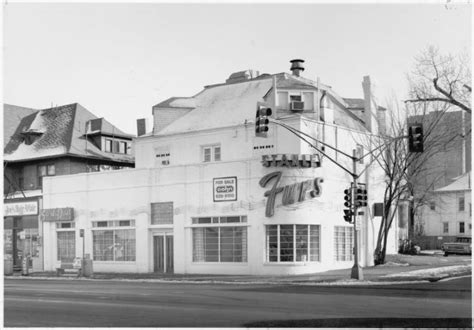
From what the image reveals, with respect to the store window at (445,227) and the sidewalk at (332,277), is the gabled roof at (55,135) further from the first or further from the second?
the store window at (445,227)

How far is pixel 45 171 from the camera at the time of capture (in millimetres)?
50469

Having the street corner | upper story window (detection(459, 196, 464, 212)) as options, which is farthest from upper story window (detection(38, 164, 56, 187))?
upper story window (detection(459, 196, 464, 212))

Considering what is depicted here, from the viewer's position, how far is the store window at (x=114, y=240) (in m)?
42.0

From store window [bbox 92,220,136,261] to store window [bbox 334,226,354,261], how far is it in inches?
471

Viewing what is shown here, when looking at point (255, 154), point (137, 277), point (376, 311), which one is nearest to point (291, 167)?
point (255, 154)

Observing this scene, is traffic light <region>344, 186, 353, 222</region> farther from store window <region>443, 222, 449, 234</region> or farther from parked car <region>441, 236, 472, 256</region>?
store window <region>443, 222, 449, 234</region>

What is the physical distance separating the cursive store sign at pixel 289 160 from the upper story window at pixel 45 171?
781 inches

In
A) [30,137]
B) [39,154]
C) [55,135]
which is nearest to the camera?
[39,154]

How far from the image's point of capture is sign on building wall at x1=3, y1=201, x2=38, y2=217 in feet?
155

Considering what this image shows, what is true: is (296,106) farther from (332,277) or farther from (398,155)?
Answer: (332,277)

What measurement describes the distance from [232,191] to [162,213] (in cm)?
518

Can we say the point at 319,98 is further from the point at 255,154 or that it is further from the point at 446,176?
the point at 446,176

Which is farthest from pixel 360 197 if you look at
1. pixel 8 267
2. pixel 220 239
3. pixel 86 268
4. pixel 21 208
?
pixel 21 208

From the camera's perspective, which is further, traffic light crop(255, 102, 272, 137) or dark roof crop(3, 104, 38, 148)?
dark roof crop(3, 104, 38, 148)
